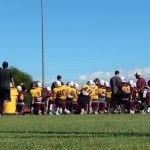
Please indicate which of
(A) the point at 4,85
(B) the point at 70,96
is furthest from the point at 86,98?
(A) the point at 4,85

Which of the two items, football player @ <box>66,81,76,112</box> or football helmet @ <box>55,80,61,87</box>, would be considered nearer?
football helmet @ <box>55,80,61,87</box>

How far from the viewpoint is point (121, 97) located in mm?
25500

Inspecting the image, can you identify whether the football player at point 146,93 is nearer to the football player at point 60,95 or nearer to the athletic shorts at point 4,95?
the football player at point 60,95

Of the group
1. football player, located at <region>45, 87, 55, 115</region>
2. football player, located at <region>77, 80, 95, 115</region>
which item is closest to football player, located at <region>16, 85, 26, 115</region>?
football player, located at <region>45, 87, 55, 115</region>

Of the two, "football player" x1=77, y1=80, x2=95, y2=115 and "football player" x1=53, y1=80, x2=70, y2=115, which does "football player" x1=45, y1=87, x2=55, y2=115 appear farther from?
"football player" x1=77, y1=80, x2=95, y2=115

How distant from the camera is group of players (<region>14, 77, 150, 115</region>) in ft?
→ 82.7

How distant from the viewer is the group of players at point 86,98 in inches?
992

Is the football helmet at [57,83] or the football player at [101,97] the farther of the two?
the football player at [101,97]

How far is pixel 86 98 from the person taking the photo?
25109 millimetres

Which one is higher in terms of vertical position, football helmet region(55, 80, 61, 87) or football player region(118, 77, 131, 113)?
football helmet region(55, 80, 61, 87)

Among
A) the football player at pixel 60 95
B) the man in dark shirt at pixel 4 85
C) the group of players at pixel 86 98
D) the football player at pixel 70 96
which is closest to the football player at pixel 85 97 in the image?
the group of players at pixel 86 98

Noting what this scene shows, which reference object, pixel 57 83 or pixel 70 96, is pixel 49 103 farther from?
pixel 57 83

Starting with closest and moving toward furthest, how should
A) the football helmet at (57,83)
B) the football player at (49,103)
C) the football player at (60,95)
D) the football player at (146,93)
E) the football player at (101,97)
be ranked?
the football player at (146,93), the football player at (60,95), the football helmet at (57,83), the football player at (101,97), the football player at (49,103)

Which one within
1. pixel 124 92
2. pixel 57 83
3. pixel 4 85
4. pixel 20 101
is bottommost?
pixel 20 101
